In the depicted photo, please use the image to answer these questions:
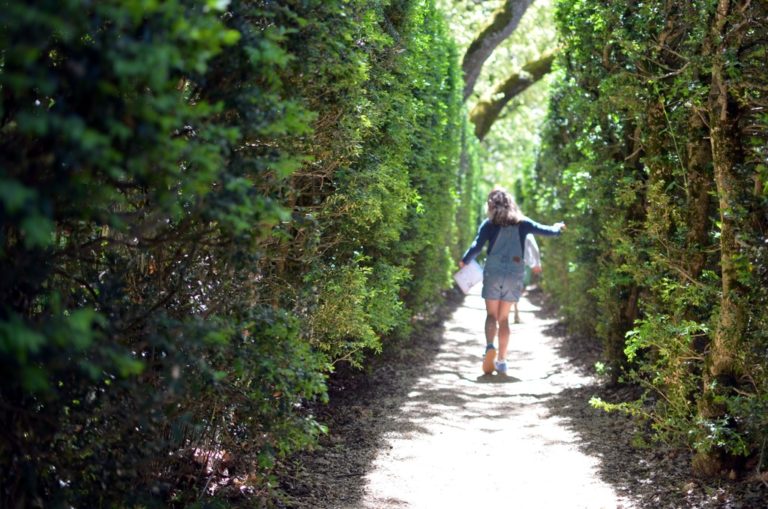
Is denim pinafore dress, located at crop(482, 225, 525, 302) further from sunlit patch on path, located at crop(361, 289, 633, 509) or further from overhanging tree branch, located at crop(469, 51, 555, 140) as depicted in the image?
overhanging tree branch, located at crop(469, 51, 555, 140)

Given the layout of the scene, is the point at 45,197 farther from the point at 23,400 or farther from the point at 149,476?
the point at 149,476

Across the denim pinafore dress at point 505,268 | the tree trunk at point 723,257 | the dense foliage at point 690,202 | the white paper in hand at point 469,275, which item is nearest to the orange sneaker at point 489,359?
the denim pinafore dress at point 505,268

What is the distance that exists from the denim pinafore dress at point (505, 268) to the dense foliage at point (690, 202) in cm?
134

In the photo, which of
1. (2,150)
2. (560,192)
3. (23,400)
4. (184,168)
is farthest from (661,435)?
(560,192)

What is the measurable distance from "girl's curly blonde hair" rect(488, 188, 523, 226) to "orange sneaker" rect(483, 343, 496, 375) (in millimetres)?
1498

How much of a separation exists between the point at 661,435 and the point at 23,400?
435cm

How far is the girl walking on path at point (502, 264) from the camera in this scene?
410 inches

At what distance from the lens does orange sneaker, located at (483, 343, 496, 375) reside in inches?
416

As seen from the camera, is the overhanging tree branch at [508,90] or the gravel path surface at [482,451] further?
the overhanging tree branch at [508,90]

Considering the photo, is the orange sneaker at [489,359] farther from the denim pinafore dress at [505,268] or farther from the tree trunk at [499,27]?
the tree trunk at [499,27]

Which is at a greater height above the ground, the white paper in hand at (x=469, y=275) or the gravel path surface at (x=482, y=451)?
the white paper in hand at (x=469, y=275)

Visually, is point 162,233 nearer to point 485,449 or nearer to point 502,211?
point 485,449

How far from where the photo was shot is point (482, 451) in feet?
23.2

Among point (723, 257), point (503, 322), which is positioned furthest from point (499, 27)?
point (723, 257)
